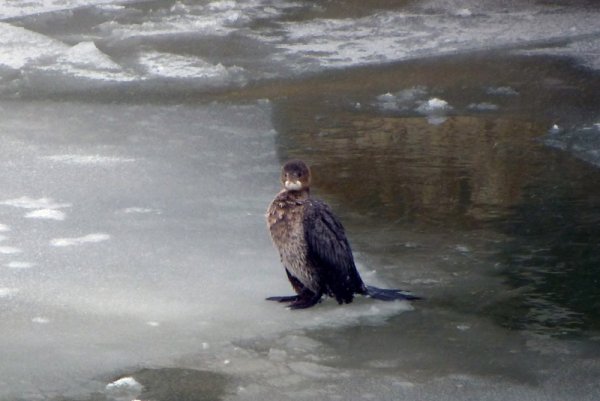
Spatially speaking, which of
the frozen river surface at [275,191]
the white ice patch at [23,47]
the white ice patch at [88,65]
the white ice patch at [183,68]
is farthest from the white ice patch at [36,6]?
the white ice patch at [183,68]

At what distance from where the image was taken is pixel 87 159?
704cm

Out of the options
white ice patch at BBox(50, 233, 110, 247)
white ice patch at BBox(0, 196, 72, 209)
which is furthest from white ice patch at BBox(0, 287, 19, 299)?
white ice patch at BBox(0, 196, 72, 209)

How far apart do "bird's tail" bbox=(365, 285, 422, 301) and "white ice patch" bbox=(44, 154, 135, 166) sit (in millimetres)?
2588

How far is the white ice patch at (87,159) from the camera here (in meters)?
6.97

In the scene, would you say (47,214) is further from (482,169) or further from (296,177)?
(482,169)

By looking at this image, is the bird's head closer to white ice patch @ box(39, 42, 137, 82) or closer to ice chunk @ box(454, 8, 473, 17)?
white ice patch @ box(39, 42, 137, 82)

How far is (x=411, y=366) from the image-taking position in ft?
14.0

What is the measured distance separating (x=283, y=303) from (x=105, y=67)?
17.0 ft

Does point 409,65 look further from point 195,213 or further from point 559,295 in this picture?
point 559,295

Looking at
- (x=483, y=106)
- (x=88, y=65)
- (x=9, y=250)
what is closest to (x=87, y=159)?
(x=9, y=250)

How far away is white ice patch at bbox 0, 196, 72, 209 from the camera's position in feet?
20.0

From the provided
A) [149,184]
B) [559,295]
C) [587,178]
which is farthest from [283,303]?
[587,178]

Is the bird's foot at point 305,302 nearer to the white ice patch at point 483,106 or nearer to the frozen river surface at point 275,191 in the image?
the frozen river surface at point 275,191

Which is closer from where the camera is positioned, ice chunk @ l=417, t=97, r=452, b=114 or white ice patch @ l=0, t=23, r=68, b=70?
ice chunk @ l=417, t=97, r=452, b=114
